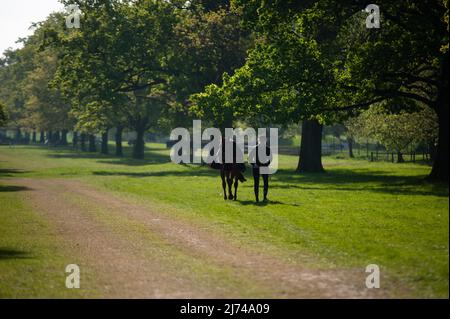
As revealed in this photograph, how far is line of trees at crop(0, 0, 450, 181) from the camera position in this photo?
27.7m

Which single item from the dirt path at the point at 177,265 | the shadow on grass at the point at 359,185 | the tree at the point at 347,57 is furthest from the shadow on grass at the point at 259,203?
the tree at the point at 347,57

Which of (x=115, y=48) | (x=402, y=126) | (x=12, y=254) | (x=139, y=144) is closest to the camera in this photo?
(x=12, y=254)

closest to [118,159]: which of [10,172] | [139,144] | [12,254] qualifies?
[139,144]

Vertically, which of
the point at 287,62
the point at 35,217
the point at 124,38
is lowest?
the point at 35,217

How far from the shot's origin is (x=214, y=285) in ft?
31.1

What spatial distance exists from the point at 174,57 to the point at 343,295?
40159 mm

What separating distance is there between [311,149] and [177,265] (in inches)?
1205

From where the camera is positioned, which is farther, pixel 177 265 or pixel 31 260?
pixel 31 260

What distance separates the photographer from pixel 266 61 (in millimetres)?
32125

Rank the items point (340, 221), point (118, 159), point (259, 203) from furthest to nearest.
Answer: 1. point (118, 159)
2. point (259, 203)
3. point (340, 221)

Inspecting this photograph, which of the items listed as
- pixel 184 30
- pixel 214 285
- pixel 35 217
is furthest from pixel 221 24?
pixel 214 285

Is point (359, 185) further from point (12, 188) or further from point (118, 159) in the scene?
point (118, 159)

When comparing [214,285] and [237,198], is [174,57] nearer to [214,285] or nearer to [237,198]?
[237,198]

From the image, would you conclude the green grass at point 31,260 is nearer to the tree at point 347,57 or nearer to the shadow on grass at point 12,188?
the shadow on grass at point 12,188
